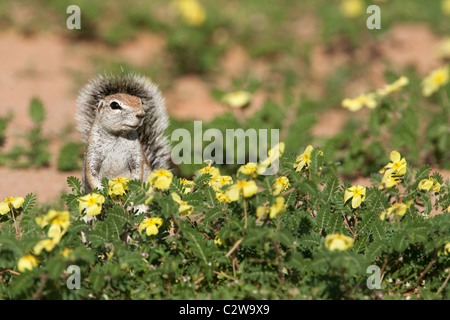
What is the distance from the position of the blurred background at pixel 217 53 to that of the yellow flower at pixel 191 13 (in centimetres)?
2

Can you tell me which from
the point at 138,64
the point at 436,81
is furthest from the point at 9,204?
the point at 138,64

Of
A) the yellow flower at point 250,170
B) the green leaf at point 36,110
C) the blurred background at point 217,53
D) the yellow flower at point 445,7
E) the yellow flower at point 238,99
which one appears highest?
the yellow flower at point 445,7

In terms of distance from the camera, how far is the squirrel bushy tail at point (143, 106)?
4461 millimetres

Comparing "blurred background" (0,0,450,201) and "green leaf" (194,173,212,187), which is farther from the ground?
"blurred background" (0,0,450,201)

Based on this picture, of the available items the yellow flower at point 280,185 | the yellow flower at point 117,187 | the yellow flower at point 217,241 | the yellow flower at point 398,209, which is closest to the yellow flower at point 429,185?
the yellow flower at point 398,209

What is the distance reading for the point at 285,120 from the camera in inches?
265

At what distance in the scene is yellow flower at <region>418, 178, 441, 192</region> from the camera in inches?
147

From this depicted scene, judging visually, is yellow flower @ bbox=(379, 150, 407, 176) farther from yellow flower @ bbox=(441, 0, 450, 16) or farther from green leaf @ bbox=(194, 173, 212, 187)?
yellow flower @ bbox=(441, 0, 450, 16)

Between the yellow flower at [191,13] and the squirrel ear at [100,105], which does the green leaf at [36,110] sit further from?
the yellow flower at [191,13]

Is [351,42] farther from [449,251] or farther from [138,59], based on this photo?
[449,251]

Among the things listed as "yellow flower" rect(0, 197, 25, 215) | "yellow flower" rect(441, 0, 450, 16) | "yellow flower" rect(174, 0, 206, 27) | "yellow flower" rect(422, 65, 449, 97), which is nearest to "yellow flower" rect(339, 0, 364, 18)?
"yellow flower" rect(441, 0, 450, 16)

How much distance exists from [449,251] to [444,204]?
1.61ft

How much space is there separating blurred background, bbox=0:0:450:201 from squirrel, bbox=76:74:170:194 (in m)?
2.28
